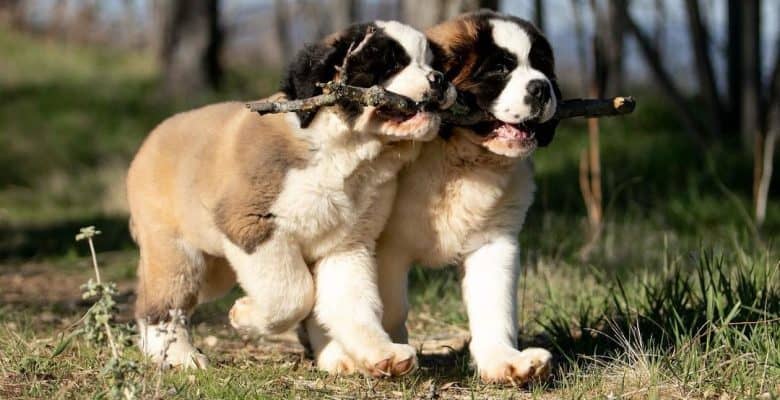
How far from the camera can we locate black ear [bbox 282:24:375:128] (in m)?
4.17

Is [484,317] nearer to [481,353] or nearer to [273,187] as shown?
[481,353]

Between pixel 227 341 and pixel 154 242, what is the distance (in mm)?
1026

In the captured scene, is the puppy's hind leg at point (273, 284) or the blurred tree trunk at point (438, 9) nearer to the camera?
the puppy's hind leg at point (273, 284)

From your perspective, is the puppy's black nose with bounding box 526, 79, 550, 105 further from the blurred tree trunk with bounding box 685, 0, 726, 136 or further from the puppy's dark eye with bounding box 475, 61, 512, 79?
the blurred tree trunk with bounding box 685, 0, 726, 136

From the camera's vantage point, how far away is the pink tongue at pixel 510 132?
13.9ft

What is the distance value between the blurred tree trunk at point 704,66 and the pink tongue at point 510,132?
20.2 ft

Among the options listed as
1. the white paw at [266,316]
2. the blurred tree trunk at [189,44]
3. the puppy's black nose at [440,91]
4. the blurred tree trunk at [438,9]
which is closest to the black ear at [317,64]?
the puppy's black nose at [440,91]

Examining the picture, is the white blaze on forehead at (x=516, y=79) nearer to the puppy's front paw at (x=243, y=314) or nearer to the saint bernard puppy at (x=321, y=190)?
the saint bernard puppy at (x=321, y=190)

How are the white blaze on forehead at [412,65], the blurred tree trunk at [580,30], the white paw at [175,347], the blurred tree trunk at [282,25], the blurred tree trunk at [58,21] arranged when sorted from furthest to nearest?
the blurred tree trunk at [58,21], the blurred tree trunk at [282,25], the blurred tree trunk at [580,30], the white paw at [175,347], the white blaze on forehead at [412,65]

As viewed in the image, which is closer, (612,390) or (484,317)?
(612,390)

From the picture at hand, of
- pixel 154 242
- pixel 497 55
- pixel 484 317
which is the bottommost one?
pixel 484 317

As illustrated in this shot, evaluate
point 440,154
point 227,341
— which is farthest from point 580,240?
point 440,154

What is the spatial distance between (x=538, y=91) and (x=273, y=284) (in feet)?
4.08

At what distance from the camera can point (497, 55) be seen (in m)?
4.26
